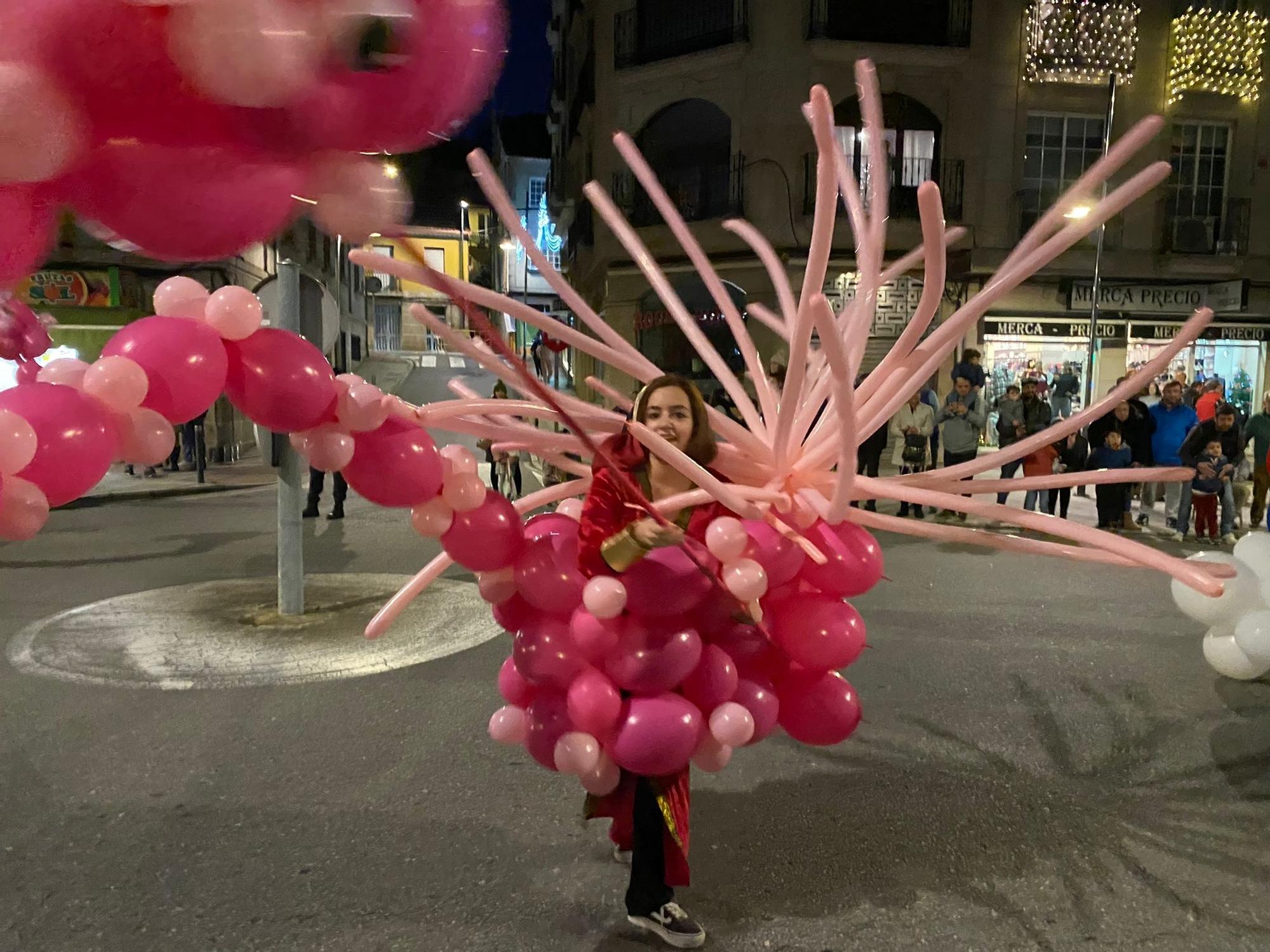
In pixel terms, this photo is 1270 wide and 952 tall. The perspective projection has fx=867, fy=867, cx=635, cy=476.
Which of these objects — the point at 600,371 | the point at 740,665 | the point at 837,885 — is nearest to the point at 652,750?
the point at 740,665

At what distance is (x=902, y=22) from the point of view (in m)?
17.3

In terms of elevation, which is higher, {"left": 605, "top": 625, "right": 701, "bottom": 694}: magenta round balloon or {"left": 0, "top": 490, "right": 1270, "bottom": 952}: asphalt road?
{"left": 605, "top": 625, "right": 701, "bottom": 694}: magenta round balloon

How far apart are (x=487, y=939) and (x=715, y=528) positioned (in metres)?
1.42

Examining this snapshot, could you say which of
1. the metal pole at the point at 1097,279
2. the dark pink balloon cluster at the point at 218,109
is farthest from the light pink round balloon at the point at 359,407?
the metal pole at the point at 1097,279

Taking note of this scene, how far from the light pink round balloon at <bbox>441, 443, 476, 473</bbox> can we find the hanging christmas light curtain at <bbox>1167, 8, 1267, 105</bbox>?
20.6 metres

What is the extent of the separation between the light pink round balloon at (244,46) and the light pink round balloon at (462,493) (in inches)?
43.8

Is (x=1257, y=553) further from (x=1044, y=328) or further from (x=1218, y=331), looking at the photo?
(x=1218, y=331)

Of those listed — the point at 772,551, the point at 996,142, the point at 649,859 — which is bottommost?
the point at 649,859

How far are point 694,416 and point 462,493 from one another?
0.66m

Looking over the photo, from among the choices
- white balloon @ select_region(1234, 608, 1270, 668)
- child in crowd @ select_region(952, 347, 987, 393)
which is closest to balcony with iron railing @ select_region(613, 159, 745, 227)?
child in crowd @ select_region(952, 347, 987, 393)

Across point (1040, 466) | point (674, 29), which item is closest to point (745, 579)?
point (1040, 466)

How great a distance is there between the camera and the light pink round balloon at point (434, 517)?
2125 mm

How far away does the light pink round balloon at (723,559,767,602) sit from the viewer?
216cm

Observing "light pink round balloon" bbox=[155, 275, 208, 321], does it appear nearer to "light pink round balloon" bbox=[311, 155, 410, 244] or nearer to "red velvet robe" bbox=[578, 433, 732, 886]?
"light pink round balloon" bbox=[311, 155, 410, 244]
